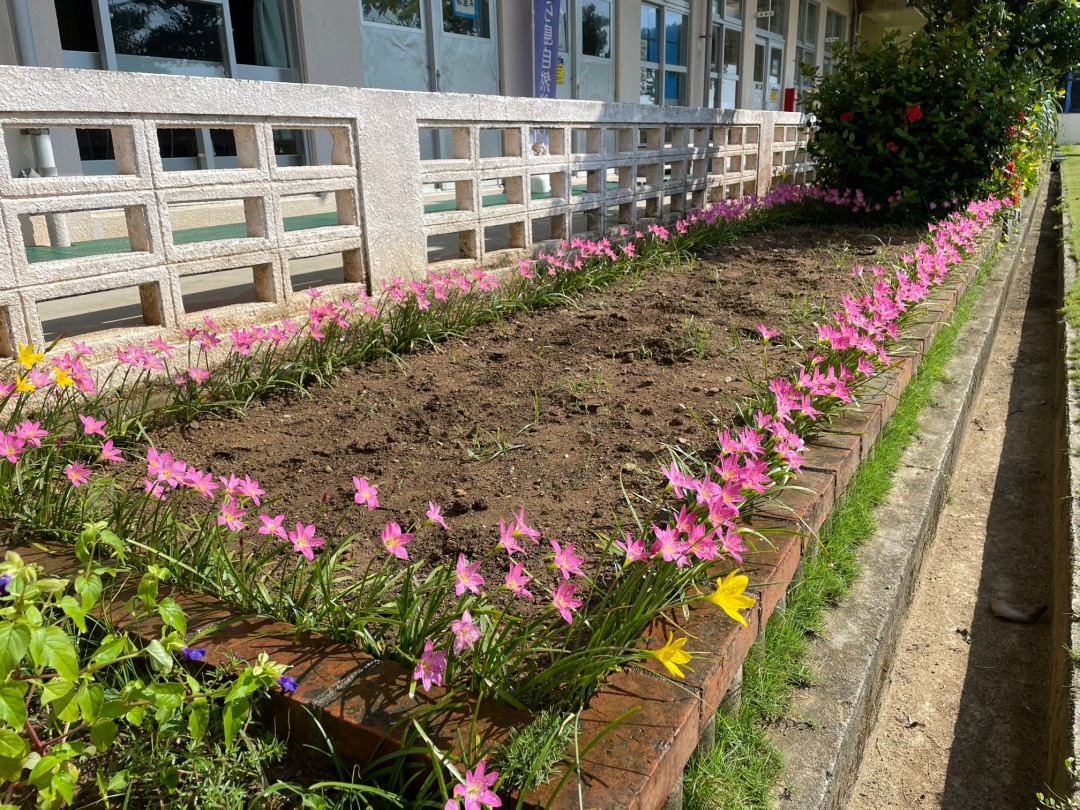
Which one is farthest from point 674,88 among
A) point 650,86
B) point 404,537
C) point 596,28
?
point 404,537

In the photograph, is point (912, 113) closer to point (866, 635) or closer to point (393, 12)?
point (393, 12)

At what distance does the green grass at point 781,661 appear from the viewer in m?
1.58

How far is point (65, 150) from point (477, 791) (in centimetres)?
686

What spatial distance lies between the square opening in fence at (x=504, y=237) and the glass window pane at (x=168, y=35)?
2925 millimetres

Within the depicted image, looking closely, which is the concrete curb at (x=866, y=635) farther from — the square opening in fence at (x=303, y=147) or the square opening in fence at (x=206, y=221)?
Answer: the square opening in fence at (x=303, y=147)

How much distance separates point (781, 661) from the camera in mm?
1957

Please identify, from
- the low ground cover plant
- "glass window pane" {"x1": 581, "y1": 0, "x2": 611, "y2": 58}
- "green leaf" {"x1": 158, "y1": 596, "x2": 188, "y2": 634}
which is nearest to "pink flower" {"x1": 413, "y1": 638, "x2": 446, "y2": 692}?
the low ground cover plant

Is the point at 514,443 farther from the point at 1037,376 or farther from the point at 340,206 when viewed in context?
the point at 1037,376

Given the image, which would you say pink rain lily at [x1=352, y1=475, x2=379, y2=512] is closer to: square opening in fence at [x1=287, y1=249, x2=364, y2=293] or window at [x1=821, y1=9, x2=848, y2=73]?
square opening in fence at [x1=287, y1=249, x2=364, y2=293]

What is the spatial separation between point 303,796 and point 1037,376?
5.67 meters

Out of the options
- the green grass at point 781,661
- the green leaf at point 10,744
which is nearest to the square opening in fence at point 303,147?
the green grass at point 781,661

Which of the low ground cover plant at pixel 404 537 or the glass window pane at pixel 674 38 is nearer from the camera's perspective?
the low ground cover plant at pixel 404 537

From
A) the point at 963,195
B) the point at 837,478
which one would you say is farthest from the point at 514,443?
the point at 963,195

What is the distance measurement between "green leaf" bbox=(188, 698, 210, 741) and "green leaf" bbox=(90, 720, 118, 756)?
4.1 inches
